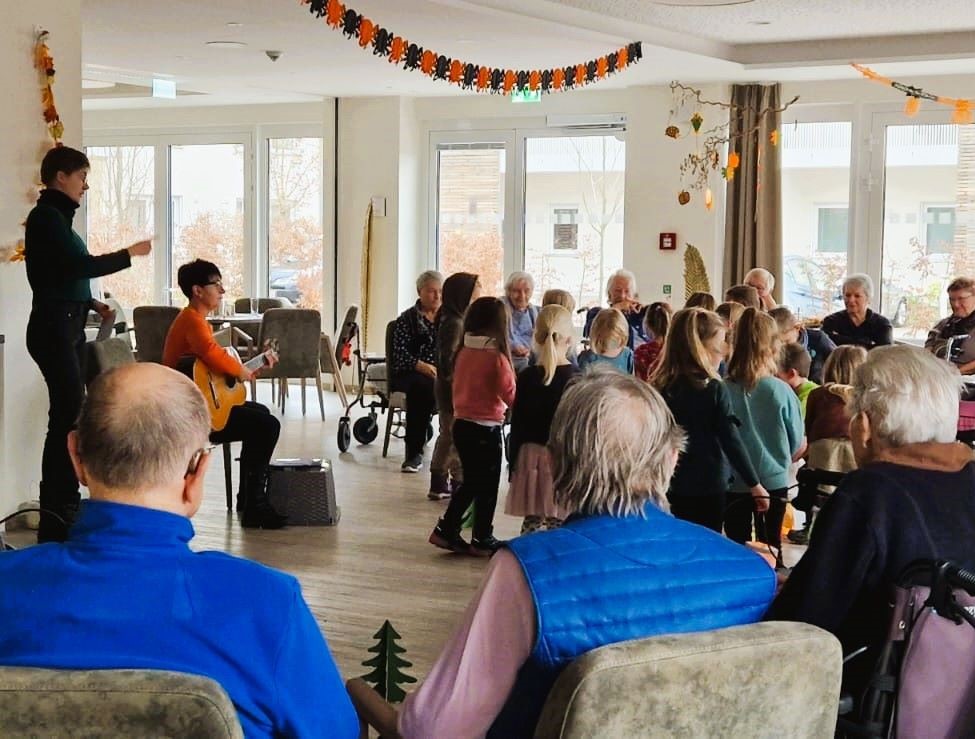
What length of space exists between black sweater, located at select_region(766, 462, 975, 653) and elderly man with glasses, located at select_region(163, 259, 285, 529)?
4303 millimetres

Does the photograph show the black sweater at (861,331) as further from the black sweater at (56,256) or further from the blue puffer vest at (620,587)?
the blue puffer vest at (620,587)

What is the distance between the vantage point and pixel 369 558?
19.5 feet

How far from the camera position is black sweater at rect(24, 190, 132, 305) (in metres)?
5.57

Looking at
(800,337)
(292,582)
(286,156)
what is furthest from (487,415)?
(286,156)

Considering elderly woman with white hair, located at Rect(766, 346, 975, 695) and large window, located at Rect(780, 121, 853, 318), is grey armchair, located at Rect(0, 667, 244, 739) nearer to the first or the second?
elderly woman with white hair, located at Rect(766, 346, 975, 695)

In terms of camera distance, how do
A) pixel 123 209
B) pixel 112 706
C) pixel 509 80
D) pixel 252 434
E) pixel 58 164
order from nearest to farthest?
pixel 112 706 → pixel 58 164 → pixel 252 434 → pixel 509 80 → pixel 123 209

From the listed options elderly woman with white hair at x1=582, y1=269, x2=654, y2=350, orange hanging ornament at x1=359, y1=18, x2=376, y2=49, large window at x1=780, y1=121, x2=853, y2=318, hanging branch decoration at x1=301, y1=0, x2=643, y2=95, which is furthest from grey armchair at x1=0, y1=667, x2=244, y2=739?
large window at x1=780, y1=121, x2=853, y2=318

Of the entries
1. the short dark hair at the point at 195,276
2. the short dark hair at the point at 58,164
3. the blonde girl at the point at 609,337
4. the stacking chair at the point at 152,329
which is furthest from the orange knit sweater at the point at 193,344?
the stacking chair at the point at 152,329

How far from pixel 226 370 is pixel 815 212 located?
664 centimetres

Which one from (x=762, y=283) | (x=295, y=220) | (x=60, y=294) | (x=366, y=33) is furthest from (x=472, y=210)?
(x=60, y=294)

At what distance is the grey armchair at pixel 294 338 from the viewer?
10.3 meters

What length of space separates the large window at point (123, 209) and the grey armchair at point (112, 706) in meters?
13.2

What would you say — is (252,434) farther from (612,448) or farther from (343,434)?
(612,448)

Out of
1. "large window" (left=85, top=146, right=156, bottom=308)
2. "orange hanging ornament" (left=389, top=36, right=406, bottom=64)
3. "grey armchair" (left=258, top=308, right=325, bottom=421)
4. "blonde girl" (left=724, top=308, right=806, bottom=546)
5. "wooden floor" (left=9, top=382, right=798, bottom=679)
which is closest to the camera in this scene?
"wooden floor" (left=9, top=382, right=798, bottom=679)
